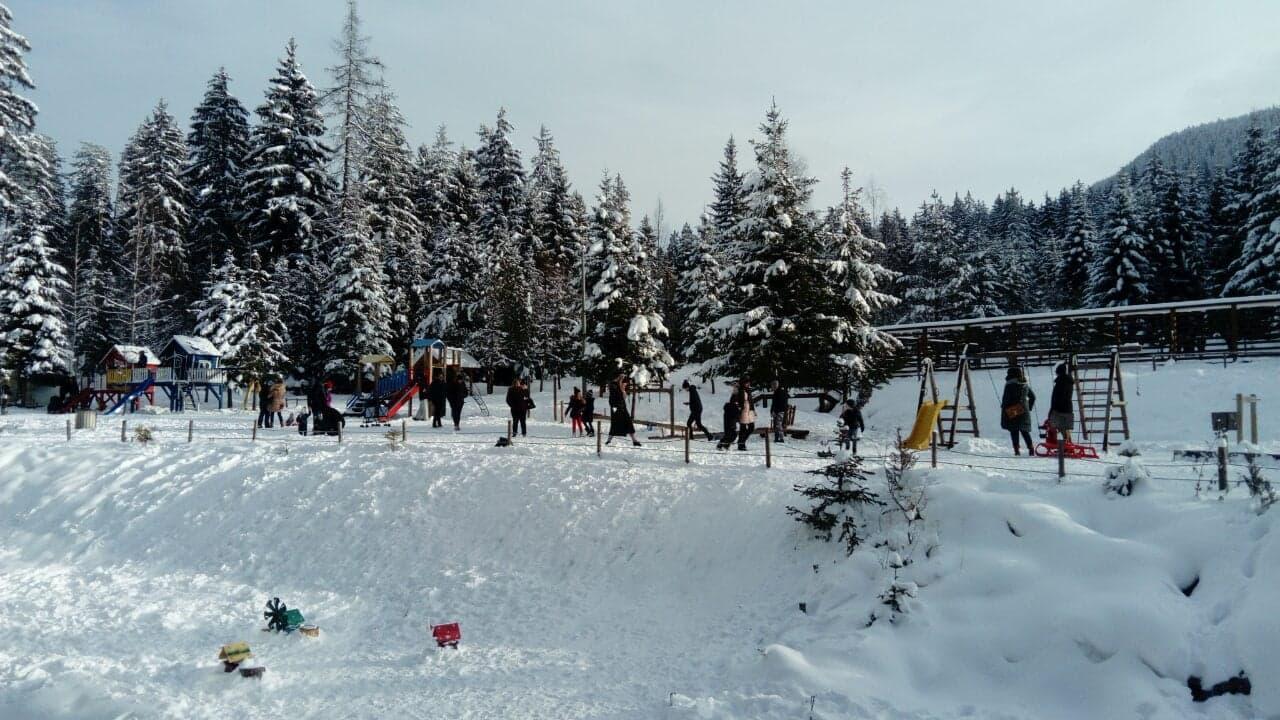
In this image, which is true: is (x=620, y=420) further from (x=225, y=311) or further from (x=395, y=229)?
(x=395, y=229)

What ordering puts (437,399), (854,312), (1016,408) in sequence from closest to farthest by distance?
1. (1016,408)
2. (437,399)
3. (854,312)

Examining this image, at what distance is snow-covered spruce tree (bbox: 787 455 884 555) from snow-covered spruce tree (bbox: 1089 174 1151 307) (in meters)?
36.2

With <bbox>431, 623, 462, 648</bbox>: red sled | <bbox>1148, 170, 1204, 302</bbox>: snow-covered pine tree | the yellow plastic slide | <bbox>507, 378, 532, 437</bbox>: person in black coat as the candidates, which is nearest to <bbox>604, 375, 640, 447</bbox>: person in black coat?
<bbox>507, 378, 532, 437</bbox>: person in black coat

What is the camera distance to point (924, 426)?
1628 centimetres

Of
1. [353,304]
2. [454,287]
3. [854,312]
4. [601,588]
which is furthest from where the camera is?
[454,287]

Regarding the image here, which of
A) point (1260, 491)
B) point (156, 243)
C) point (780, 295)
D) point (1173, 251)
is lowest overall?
point (1260, 491)

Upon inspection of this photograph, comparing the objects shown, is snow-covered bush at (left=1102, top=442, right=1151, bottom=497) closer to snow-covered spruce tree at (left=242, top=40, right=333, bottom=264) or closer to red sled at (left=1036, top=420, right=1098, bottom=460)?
red sled at (left=1036, top=420, right=1098, bottom=460)

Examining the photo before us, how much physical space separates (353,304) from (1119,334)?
3322cm

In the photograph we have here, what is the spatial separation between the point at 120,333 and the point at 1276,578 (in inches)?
2083

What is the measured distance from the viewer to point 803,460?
15.1m

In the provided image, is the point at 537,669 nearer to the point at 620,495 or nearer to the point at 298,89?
the point at 620,495

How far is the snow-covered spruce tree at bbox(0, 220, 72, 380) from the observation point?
3497 cm

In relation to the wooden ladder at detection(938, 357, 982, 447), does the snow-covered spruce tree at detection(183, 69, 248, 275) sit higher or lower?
higher

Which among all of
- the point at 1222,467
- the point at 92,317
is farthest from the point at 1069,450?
the point at 92,317
